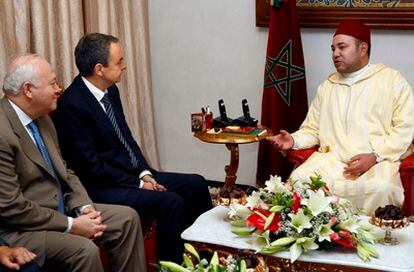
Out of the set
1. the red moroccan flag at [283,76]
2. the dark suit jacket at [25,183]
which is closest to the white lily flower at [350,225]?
the dark suit jacket at [25,183]

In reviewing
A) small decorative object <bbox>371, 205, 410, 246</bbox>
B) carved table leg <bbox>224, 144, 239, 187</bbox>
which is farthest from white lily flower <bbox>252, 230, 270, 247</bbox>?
carved table leg <bbox>224, 144, 239, 187</bbox>

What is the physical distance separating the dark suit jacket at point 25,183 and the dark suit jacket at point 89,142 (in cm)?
27

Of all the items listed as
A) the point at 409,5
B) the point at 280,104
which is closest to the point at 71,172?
the point at 280,104

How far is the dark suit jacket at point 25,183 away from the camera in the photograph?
2793mm

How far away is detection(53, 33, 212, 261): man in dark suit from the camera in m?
3.44

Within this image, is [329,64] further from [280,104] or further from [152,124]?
[152,124]

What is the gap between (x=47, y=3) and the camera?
13.7 ft

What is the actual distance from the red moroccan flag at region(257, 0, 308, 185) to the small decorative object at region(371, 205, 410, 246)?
186 centimetres

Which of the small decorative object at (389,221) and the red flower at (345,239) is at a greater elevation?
the small decorative object at (389,221)

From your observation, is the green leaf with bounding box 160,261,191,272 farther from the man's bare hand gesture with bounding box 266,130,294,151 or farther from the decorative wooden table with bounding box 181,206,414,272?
the man's bare hand gesture with bounding box 266,130,294,151

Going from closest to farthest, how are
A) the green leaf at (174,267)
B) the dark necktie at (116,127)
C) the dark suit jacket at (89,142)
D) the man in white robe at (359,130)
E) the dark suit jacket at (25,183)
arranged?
the green leaf at (174,267) → the dark suit jacket at (25,183) → the dark suit jacket at (89,142) → the dark necktie at (116,127) → the man in white robe at (359,130)

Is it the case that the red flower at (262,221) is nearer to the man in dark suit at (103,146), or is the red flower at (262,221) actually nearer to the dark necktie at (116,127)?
the man in dark suit at (103,146)

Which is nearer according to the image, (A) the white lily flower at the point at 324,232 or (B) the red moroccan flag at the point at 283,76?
(A) the white lily flower at the point at 324,232

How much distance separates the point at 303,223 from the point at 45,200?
1.25 m
